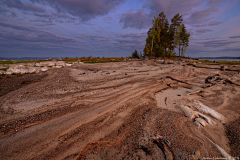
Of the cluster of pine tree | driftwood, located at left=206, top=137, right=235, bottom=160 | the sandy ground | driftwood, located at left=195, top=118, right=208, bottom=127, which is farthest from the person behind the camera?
the cluster of pine tree

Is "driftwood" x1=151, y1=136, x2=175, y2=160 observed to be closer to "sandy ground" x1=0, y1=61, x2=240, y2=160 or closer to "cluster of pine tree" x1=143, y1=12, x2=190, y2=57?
"sandy ground" x1=0, y1=61, x2=240, y2=160

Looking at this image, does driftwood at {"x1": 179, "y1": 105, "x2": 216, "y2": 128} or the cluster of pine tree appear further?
the cluster of pine tree

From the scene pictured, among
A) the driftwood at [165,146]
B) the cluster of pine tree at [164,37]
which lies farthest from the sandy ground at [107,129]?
the cluster of pine tree at [164,37]

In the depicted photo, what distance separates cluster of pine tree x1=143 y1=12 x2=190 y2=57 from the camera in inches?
1287

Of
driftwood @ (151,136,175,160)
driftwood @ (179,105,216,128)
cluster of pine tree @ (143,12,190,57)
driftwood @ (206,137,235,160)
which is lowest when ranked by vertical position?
driftwood @ (206,137,235,160)

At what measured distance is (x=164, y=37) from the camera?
34500 mm

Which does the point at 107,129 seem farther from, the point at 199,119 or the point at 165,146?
the point at 199,119

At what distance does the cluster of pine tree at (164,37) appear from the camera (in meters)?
32.7

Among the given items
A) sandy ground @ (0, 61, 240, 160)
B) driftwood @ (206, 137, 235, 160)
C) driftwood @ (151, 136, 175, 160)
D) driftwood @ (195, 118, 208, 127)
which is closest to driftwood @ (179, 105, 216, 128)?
driftwood @ (195, 118, 208, 127)

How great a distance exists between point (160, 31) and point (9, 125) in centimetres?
3879

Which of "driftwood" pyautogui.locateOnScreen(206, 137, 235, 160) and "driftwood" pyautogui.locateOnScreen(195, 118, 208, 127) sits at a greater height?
"driftwood" pyautogui.locateOnScreen(195, 118, 208, 127)

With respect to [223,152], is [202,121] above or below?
above

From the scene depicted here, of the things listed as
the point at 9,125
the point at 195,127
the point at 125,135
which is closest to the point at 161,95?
the point at 195,127

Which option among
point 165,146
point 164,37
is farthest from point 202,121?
point 164,37
